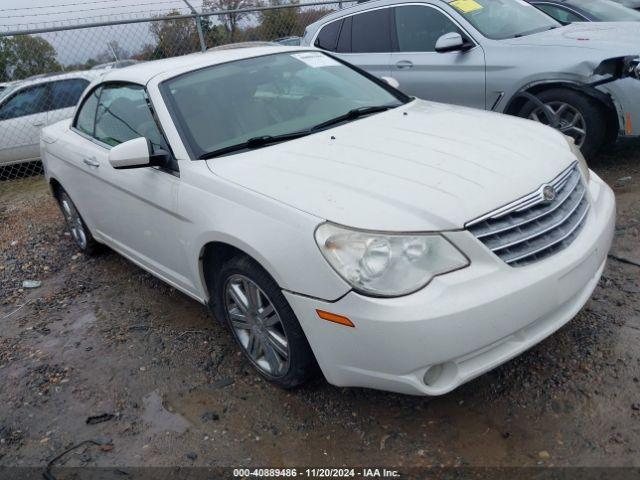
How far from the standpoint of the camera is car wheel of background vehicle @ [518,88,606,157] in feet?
15.7

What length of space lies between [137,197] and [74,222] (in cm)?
190

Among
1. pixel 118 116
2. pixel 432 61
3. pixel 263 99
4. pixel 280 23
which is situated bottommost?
pixel 280 23

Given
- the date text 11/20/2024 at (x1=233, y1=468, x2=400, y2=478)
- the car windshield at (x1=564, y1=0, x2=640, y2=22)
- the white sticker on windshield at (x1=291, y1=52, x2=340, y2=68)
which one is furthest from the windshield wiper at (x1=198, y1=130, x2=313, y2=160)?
the car windshield at (x1=564, y1=0, x2=640, y2=22)

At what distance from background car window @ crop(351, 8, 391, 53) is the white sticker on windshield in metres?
2.26

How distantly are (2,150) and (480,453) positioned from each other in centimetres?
852

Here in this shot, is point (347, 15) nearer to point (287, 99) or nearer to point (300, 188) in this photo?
point (287, 99)

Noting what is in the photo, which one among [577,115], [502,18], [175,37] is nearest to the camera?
[577,115]

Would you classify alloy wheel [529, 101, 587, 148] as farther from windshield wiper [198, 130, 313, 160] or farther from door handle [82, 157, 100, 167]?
door handle [82, 157, 100, 167]

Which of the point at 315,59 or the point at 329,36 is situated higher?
the point at 315,59

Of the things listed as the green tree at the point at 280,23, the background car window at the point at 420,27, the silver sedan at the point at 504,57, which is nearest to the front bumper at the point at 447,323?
the silver sedan at the point at 504,57

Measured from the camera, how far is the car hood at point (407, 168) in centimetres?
230

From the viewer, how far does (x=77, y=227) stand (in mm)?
4949

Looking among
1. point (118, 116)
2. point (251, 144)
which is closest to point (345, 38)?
point (118, 116)

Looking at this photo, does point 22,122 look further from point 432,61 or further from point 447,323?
point 447,323
